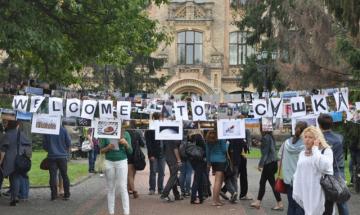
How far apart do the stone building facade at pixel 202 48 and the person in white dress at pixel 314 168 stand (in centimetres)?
4668

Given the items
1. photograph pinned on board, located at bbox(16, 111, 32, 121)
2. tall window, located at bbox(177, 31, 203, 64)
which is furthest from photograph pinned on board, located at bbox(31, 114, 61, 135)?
tall window, located at bbox(177, 31, 203, 64)

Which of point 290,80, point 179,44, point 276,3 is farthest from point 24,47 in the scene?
point 179,44

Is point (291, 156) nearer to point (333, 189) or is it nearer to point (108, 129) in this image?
point (333, 189)

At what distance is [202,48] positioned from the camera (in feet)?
188

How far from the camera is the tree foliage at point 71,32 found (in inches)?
499

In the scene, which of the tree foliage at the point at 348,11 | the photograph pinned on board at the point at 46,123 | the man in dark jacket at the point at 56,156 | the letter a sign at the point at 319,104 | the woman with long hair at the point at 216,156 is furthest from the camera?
the man in dark jacket at the point at 56,156

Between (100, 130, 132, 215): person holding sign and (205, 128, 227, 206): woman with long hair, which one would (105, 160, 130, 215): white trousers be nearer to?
(100, 130, 132, 215): person holding sign

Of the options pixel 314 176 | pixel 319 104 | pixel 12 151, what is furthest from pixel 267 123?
pixel 12 151

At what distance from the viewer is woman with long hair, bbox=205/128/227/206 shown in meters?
13.3

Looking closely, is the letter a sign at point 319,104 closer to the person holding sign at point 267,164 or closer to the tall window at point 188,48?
the person holding sign at point 267,164

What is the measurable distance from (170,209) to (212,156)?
1.33m

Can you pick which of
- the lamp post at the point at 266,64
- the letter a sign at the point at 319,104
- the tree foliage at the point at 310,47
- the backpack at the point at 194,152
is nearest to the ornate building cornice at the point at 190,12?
the lamp post at the point at 266,64

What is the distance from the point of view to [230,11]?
57.7 metres

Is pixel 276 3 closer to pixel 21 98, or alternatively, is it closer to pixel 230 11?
pixel 230 11
